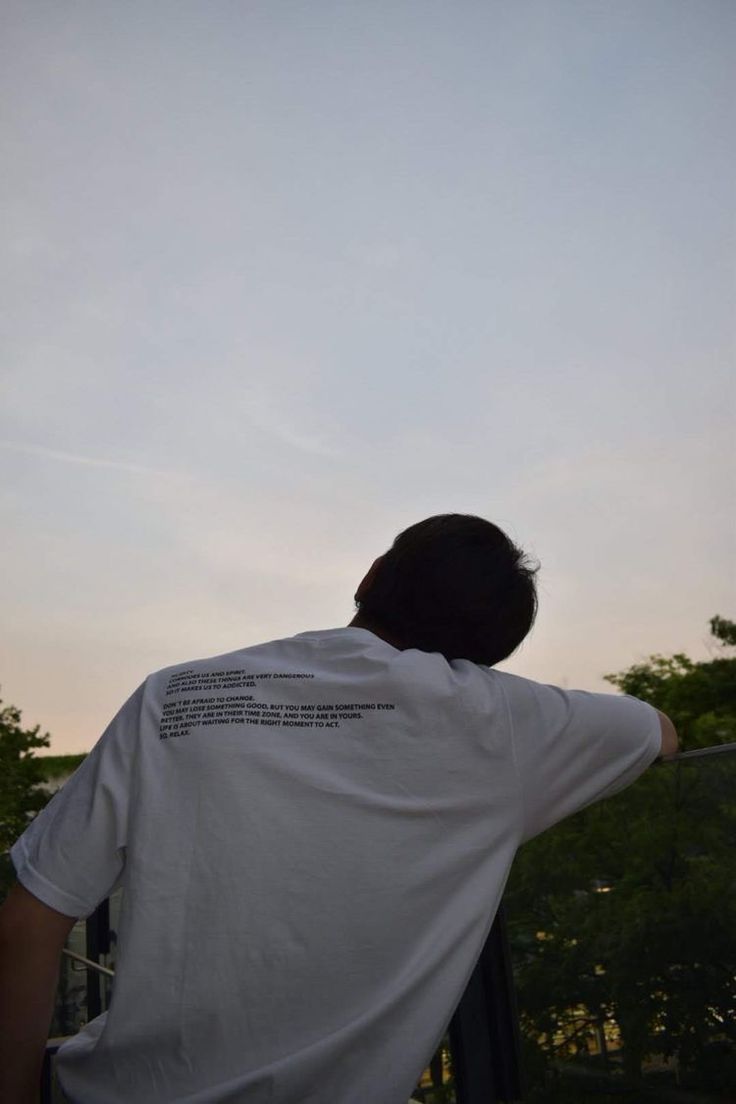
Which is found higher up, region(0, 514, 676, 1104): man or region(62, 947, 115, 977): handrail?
region(0, 514, 676, 1104): man

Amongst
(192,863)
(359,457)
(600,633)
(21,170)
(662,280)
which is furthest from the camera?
(600,633)

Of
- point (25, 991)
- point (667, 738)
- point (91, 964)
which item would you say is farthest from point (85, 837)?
point (91, 964)

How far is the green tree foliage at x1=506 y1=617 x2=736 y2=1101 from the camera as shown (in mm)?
1428

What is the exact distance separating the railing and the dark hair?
48 cm

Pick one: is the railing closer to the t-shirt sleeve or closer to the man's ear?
the t-shirt sleeve

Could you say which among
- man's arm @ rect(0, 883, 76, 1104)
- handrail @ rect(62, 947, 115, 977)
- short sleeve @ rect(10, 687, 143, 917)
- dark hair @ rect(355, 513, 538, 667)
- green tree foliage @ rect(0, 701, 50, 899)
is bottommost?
handrail @ rect(62, 947, 115, 977)

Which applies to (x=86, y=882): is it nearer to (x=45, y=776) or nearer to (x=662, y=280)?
(x=662, y=280)

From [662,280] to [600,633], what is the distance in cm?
885

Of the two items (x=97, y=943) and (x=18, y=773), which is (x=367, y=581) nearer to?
(x=97, y=943)

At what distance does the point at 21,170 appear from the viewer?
7.75 meters

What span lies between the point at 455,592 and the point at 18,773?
24476 mm

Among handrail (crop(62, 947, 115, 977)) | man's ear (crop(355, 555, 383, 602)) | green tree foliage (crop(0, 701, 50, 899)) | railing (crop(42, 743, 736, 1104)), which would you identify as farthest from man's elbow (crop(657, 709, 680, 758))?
green tree foliage (crop(0, 701, 50, 899))

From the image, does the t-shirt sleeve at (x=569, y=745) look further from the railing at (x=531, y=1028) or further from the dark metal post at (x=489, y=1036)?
the dark metal post at (x=489, y=1036)

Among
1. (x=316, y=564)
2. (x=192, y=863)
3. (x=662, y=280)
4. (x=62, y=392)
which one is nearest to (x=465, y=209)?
(x=662, y=280)
